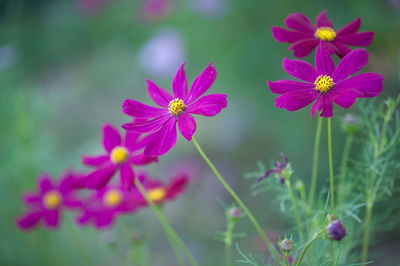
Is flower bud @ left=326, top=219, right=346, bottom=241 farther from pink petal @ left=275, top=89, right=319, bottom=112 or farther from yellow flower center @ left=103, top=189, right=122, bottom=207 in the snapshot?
yellow flower center @ left=103, top=189, right=122, bottom=207

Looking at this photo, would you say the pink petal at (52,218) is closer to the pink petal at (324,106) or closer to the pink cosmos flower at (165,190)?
the pink cosmos flower at (165,190)

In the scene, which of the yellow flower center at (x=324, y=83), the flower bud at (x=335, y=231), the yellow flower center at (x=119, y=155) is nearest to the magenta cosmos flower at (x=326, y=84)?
the yellow flower center at (x=324, y=83)

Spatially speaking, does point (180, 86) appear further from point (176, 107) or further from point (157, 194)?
point (157, 194)

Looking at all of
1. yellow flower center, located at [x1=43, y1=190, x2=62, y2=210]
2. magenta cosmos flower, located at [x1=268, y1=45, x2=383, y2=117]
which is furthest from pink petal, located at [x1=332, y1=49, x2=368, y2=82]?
yellow flower center, located at [x1=43, y1=190, x2=62, y2=210]

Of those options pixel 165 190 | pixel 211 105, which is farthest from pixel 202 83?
pixel 165 190

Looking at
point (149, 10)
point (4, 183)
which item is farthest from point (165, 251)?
point (149, 10)

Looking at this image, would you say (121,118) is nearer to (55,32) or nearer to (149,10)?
(149,10)
